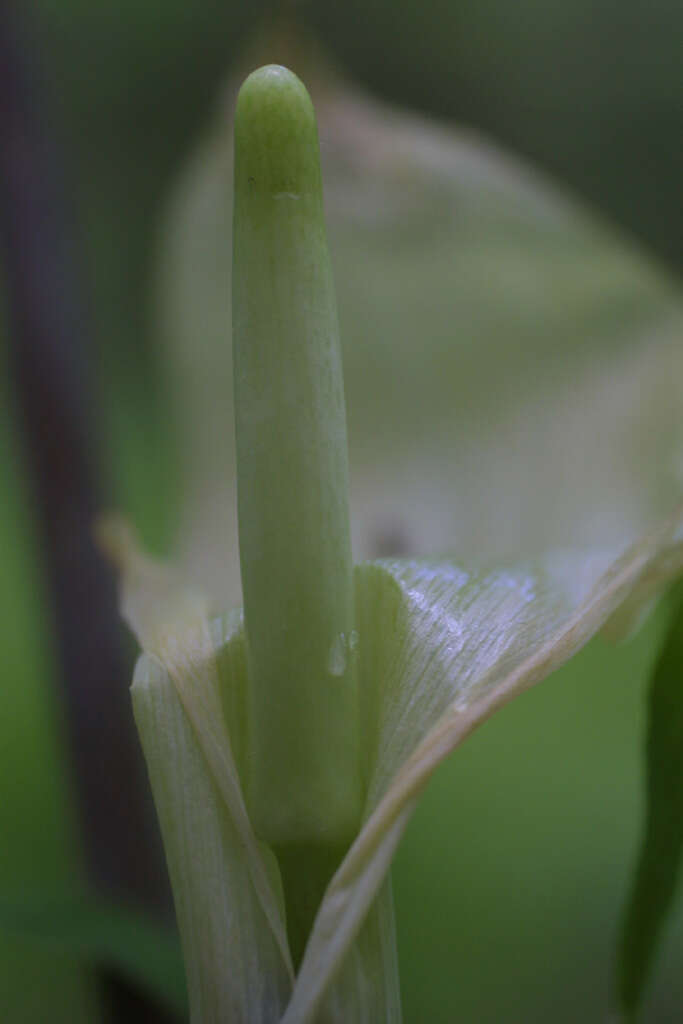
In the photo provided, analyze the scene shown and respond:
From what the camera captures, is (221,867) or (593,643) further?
(593,643)

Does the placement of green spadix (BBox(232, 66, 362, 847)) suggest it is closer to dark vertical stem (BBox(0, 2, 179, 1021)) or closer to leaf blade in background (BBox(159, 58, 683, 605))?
dark vertical stem (BBox(0, 2, 179, 1021))

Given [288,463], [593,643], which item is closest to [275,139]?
[288,463]

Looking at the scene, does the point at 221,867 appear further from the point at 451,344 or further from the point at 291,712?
the point at 451,344

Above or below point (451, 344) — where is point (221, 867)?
below

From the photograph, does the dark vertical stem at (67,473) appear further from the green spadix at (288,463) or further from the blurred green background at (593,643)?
the green spadix at (288,463)

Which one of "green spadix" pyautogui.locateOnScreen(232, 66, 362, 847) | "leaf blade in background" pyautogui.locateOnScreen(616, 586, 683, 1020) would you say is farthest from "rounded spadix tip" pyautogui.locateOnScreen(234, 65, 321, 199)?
"leaf blade in background" pyautogui.locateOnScreen(616, 586, 683, 1020)

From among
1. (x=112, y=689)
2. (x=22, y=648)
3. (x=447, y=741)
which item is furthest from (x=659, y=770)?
(x=22, y=648)

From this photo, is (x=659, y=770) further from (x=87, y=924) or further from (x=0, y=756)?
(x=0, y=756)
